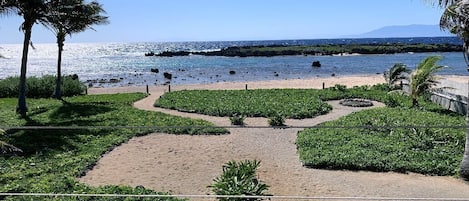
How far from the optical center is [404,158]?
12578 mm

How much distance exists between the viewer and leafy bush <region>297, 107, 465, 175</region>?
1207cm

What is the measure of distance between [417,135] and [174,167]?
8.72 m

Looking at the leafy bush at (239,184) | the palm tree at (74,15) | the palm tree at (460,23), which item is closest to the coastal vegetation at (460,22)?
the palm tree at (460,23)

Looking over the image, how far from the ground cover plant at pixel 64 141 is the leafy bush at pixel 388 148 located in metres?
3.99

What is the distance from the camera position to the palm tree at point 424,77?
21.3 m

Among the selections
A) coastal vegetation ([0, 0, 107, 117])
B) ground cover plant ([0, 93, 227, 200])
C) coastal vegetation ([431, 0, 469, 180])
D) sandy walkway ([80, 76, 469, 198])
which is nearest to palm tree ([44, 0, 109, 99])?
coastal vegetation ([0, 0, 107, 117])

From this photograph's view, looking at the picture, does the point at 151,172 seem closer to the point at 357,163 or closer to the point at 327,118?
the point at 357,163

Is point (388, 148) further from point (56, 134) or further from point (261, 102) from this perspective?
point (56, 134)

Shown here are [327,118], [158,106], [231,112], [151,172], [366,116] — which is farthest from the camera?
[158,106]

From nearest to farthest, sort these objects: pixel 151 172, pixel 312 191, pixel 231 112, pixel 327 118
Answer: pixel 312 191 < pixel 151 172 < pixel 327 118 < pixel 231 112

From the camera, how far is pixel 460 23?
11.3 metres

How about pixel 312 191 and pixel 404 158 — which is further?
pixel 404 158

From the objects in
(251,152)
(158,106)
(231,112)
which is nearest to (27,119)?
(158,106)

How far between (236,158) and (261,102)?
11.3 meters
